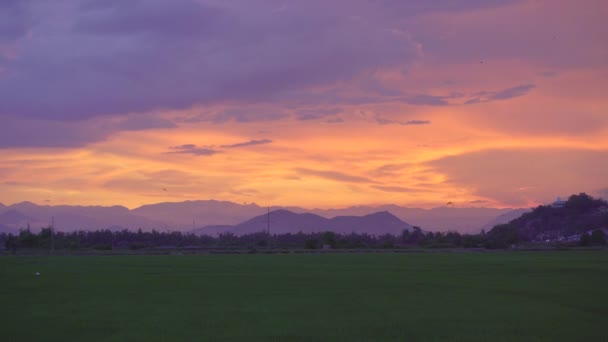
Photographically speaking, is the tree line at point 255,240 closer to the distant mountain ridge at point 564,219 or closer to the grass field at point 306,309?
the distant mountain ridge at point 564,219

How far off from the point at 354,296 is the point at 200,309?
5.42 meters

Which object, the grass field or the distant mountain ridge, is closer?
the grass field

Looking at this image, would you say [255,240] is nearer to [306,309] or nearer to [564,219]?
[564,219]

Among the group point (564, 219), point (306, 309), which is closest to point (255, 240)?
point (564, 219)

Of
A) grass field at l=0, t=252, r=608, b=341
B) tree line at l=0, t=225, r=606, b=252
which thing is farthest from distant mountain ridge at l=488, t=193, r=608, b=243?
grass field at l=0, t=252, r=608, b=341

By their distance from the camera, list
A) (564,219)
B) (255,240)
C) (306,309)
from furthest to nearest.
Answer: (564,219) < (255,240) < (306,309)

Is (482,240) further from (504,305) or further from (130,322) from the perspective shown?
(130,322)

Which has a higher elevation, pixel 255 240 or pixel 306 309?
pixel 255 240

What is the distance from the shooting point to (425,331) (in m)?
13.3

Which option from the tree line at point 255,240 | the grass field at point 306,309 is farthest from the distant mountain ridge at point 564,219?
the grass field at point 306,309

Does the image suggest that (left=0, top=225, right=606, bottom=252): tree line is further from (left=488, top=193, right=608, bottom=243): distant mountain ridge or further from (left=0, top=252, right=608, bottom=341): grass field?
(left=0, top=252, right=608, bottom=341): grass field

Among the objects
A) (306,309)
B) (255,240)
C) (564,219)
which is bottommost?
(306,309)

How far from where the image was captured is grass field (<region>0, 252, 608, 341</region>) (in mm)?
13102

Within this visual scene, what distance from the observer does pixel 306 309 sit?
16.7 m
